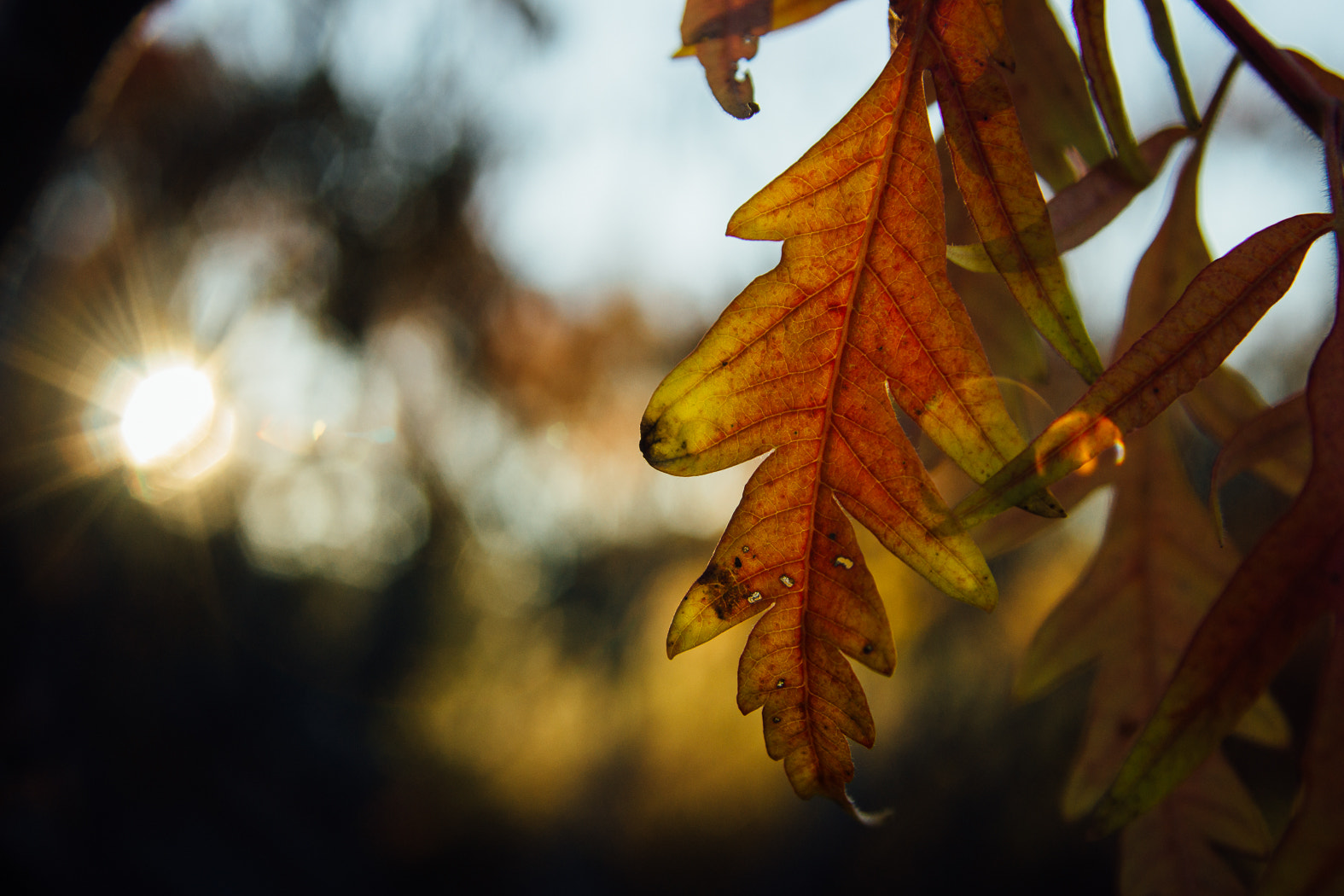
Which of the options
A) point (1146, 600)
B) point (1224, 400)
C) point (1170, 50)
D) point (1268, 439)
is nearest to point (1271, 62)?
point (1170, 50)

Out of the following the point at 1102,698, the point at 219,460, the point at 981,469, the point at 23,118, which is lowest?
the point at 1102,698

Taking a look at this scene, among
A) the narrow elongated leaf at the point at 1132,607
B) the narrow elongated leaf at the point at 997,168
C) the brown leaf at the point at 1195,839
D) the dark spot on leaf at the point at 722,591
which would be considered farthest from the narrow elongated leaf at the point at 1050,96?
the brown leaf at the point at 1195,839

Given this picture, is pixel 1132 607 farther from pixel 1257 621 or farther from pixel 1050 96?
pixel 1050 96

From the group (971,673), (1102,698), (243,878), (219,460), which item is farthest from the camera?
(219,460)

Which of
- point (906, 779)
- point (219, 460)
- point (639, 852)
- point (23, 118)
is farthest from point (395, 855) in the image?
point (23, 118)

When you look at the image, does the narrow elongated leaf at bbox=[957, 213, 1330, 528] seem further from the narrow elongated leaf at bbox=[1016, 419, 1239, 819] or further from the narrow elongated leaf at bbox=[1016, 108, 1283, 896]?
the narrow elongated leaf at bbox=[1016, 419, 1239, 819]

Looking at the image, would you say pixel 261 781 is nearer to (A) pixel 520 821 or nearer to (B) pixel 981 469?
(A) pixel 520 821

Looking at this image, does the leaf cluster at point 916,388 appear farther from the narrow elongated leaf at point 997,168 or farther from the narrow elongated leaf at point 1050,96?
the narrow elongated leaf at point 1050,96
